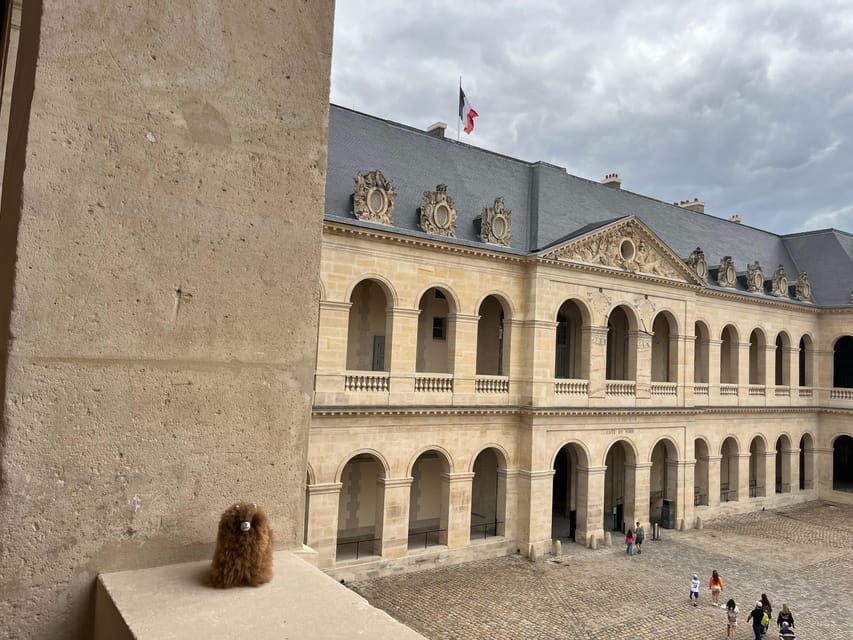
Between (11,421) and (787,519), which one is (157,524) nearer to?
(11,421)

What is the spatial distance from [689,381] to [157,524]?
28.0 metres

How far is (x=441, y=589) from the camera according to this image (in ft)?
60.9

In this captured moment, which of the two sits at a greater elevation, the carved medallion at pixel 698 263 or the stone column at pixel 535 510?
the carved medallion at pixel 698 263

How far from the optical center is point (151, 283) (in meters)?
3.21

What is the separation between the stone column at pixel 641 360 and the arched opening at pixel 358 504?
11698 millimetres

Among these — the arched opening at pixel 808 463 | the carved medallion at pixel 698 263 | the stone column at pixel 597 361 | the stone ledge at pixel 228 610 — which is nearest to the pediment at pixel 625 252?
the carved medallion at pixel 698 263

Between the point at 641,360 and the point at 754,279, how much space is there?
1037 cm

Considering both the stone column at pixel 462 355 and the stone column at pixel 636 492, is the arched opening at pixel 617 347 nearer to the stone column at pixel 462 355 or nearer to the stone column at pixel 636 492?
the stone column at pixel 636 492

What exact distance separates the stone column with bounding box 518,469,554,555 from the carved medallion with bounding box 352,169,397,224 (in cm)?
1064

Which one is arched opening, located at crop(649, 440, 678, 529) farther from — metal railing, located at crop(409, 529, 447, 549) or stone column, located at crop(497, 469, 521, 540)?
metal railing, located at crop(409, 529, 447, 549)

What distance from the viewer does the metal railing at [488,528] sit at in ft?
74.0

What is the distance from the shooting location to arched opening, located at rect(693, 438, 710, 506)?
96.0 feet

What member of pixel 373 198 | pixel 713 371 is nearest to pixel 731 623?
pixel 373 198

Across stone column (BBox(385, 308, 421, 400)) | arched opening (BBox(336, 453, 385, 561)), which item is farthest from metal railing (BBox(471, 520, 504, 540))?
stone column (BBox(385, 308, 421, 400))
